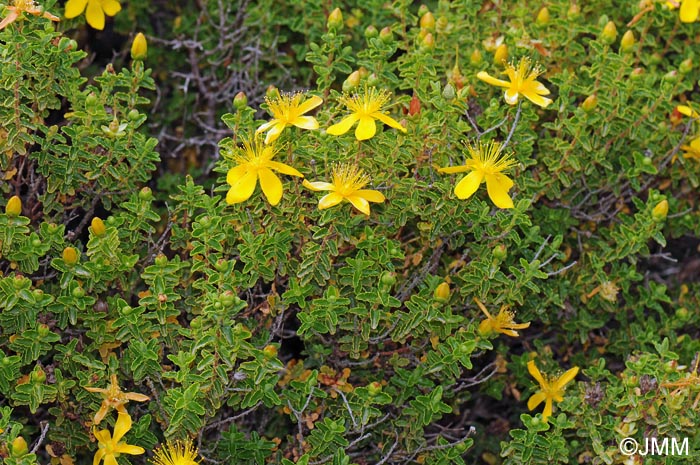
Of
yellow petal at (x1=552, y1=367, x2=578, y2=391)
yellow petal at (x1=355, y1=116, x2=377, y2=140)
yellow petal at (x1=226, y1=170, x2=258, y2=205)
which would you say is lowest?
yellow petal at (x1=552, y1=367, x2=578, y2=391)

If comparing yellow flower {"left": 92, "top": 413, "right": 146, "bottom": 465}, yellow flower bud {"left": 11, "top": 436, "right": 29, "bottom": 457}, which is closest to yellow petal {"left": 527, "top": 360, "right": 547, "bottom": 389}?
yellow flower {"left": 92, "top": 413, "right": 146, "bottom": 465}

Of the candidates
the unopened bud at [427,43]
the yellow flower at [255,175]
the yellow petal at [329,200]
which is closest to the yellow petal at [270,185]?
the yellow flower at [255,175]

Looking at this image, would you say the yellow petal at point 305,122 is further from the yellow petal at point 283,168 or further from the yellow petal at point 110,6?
→ the yellow petal at point 110,6

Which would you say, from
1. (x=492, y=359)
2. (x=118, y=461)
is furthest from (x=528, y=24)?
(x=118, y=461)

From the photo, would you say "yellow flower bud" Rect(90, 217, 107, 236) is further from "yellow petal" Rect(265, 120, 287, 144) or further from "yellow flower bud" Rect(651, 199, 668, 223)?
"yellow flower bud" Rect(651, 199, 668, 223)

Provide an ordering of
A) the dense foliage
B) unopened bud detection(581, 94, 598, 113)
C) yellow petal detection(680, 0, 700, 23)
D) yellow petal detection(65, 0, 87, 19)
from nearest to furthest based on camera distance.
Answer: the dense foliage
unopened bud detection(581, 94, 598, 113)
yellow petal detection(65, 0, 87, 19)
yellow petal detection(680, 0, 700, 23)

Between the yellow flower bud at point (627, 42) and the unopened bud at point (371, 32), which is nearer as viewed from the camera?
the unopened bud at point (371, 32)

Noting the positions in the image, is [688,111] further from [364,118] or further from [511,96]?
[364,118]
